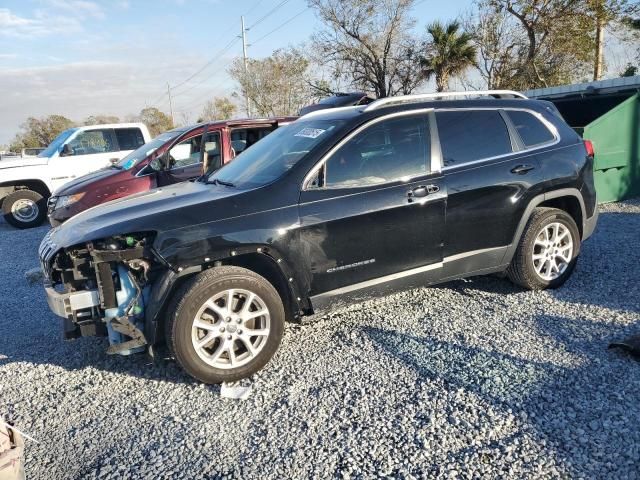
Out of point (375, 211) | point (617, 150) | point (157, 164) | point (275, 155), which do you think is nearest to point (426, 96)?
point (375, 211)

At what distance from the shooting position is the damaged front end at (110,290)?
10.8 feet

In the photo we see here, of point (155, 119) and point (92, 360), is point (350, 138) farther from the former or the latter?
point (155, 119)

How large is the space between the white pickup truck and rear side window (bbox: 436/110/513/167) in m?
8.13

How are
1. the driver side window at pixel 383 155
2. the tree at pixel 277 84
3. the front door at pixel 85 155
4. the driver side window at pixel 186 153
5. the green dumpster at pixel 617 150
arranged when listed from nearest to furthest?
the driver side window at pixel 383 155 < the driver side window at pixel 186 153 < the green dumpster at pixel 617 150 < the front door at pixel 85 155 < the tree at pixel 277 84

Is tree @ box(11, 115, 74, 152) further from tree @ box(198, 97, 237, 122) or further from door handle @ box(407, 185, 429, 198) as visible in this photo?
door handle @ box(407, 185, 429, 198)

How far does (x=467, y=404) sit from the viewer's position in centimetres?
300

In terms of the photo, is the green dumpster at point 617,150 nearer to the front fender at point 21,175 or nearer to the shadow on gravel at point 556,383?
the shadow on gravel at point 556,383

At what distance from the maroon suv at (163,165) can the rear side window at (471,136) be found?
13.4 ft

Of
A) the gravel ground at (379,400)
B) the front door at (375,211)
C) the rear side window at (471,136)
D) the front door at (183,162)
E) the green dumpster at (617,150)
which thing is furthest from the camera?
the green dumpster at (617,150)

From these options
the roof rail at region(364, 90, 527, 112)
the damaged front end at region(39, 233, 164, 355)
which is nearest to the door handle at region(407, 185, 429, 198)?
the roof rail at region(364, 90, 527, 112)

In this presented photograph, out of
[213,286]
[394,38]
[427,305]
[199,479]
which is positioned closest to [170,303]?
[213,286]

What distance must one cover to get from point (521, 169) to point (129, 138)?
9.37 m

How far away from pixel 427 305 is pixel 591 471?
2228mm

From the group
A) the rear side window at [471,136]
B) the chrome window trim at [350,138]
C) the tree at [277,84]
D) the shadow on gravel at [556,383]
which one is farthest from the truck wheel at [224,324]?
the tree at [277,84]
